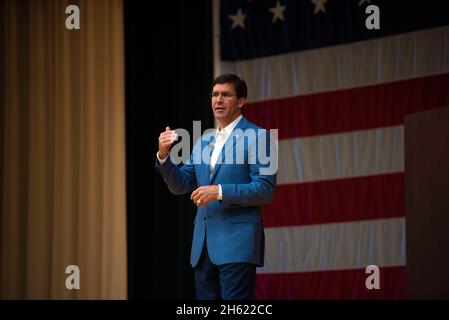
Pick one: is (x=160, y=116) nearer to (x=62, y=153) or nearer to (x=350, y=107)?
(x=62, y=153)

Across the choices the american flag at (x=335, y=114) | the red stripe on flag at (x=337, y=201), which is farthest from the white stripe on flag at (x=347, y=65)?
the red stripe on flag at (x=337, y=201)

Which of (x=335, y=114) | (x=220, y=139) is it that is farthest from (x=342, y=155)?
(x=220, y=139)

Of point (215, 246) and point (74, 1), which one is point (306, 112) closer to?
point (74, 1)

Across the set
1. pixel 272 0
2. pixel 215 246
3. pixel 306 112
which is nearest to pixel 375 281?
pixel 306 112

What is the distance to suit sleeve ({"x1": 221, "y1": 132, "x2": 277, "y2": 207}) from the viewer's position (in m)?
3.23

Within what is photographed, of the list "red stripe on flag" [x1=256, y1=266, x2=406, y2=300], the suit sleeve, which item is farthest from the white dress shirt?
"red stripe on flag" [x1=256, y1=266, x2=406, y2=300]

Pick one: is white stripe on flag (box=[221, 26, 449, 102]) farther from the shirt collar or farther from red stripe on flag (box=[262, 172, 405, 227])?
the shirt collar

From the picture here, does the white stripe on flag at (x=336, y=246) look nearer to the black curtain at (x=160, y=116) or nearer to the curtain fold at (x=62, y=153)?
the black curtain at (x=160, y=116)

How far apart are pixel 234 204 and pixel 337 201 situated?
2.51 metres

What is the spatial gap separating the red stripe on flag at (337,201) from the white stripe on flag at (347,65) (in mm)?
677

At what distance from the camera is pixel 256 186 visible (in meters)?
3.28

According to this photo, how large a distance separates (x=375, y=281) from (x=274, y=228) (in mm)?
815

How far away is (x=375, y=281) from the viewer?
5.49m

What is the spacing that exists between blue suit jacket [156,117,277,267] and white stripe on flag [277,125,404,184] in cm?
234
